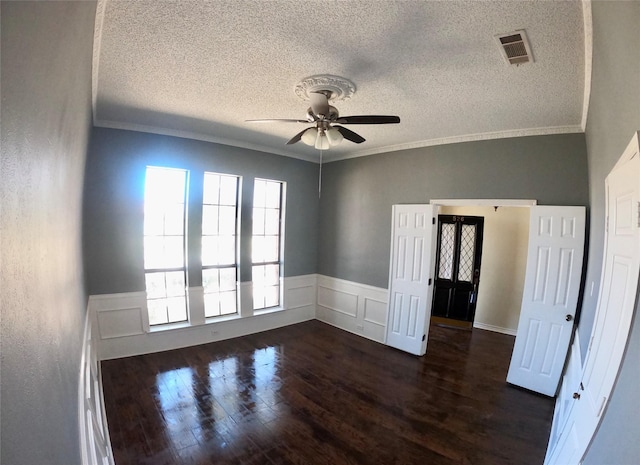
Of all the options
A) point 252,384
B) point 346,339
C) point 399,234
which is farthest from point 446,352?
point 252,384

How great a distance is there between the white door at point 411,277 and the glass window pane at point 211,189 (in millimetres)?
2792

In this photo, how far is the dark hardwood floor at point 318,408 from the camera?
2.27 metres

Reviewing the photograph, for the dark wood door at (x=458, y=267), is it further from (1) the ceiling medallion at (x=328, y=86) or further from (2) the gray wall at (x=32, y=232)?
(2) the gray wall at (x=32, y=232)

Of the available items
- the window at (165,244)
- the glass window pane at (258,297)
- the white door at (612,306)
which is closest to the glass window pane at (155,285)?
the window at (165,244)

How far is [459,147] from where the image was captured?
370 centimetres

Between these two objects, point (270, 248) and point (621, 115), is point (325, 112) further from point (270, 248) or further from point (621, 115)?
point (270, 248)

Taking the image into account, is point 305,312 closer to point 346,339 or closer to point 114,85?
point 346,339

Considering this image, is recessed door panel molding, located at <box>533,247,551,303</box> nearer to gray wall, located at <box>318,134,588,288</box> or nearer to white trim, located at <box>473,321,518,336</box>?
gray wall, located at <box>318,134,588,288</box>

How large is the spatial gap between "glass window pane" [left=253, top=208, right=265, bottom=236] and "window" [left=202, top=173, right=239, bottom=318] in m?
0.34

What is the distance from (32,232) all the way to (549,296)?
4.16 meters

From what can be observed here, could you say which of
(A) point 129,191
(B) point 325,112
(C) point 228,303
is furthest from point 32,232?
(C) point 228,303

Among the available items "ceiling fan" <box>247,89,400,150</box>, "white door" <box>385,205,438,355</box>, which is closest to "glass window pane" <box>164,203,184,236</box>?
"ceiling fan" <box>247,89,400,150</box>

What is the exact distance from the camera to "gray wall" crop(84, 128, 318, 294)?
10.9 feet

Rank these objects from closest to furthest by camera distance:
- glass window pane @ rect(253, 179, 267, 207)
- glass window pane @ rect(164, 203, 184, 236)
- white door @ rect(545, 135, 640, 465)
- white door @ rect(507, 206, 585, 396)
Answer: white door @ rect(545, 135, 640, 465) < white door @ rect(507, 206, 585, 396) < glass window pane @ rect(164, 203, 184, 236) < glass window pane @ rect(253, 179, 267, 207)
